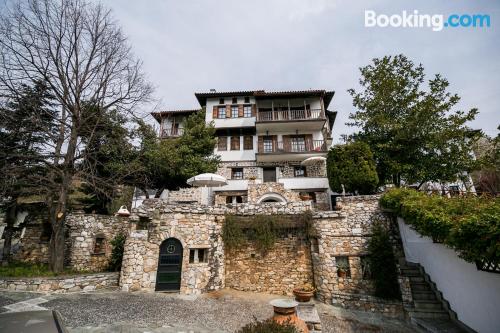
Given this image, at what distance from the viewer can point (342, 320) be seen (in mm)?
7785

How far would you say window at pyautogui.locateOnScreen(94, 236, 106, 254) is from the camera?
36.1ft

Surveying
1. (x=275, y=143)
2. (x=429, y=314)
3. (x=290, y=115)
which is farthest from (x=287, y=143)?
(x=429, y=314)

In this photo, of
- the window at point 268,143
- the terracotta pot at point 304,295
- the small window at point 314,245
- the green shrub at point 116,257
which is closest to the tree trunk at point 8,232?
the green shrub at point 116,257

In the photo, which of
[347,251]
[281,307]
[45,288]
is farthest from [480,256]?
[45,288]

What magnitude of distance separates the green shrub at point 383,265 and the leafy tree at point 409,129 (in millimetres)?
5118

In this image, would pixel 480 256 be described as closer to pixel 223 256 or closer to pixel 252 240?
pixel 252 240

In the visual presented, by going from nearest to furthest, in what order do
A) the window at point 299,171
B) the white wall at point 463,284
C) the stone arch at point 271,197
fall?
the white wall at point 463,284
the stone arch at point 271,197
the window at point 299,171

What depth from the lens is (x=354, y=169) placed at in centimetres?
1238

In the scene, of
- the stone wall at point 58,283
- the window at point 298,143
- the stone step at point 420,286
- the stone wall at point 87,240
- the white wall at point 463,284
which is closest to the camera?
the white wall at point 463,284

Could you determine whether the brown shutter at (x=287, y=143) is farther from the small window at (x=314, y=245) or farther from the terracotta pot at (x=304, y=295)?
the terracotta pot at (x=304, y=295)

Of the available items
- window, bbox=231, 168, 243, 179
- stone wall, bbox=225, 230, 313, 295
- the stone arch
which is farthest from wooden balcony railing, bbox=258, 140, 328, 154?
stone wall, bbox=225, 230, 313, 295

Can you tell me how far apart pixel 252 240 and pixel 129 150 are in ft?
27.7

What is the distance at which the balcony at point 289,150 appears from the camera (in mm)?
16922

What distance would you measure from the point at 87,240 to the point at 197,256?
598 cm
